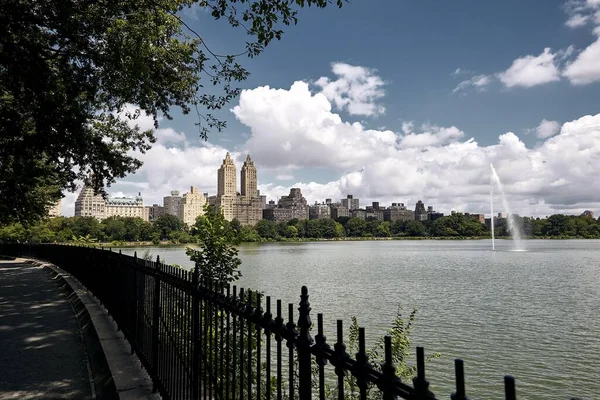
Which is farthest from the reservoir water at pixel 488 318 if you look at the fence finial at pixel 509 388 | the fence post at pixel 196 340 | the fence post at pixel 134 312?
the fence finial at pixel 509 388

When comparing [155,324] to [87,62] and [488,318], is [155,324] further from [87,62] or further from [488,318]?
[488,318]

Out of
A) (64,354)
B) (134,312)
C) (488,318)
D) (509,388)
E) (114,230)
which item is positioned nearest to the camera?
(509,388)

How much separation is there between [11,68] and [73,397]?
988 centimetres

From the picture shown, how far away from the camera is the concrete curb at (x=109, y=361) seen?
5961 mm

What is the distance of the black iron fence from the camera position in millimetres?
2270

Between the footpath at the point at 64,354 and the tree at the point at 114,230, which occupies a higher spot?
the tree at the point at 114,230

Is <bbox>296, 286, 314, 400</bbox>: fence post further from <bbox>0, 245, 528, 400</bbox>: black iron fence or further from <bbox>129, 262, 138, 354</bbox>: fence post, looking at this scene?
<bbox>129, 262, 138, 354</bbox>: fence post

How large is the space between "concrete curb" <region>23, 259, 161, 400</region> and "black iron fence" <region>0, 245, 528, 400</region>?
0.71 feet

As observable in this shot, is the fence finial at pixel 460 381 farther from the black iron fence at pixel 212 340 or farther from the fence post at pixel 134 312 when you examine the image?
the fence post at pixel 134 312

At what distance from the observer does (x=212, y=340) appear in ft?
17.8

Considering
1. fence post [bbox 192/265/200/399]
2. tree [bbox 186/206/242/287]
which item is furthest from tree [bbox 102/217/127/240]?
fence post [bbox 192/265/200/399]

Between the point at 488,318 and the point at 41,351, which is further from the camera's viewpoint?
the point at 488,318

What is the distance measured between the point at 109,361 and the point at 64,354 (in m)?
1.66

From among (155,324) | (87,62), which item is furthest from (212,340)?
(87,62)
